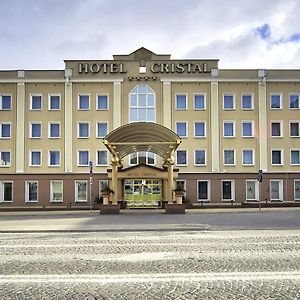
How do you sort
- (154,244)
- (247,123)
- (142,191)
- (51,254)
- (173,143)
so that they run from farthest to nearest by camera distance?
(247,123) → (142,191) → (173,143) → (154,244) → (51,254)

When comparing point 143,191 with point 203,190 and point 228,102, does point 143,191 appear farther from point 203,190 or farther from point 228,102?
point 228,102

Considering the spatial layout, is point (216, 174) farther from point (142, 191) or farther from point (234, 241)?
point (234, 241)

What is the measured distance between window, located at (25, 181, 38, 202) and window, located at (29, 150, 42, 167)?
1.81 m

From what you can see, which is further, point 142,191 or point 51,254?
point 142,191

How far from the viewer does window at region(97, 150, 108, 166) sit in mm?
44000

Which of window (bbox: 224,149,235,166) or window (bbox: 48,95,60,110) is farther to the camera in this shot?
window (bbox: 48,95,60,110)

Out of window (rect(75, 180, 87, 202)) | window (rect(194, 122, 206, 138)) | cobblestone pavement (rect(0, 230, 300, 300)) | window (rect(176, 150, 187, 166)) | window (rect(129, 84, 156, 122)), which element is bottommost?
cobblestone pavement (rect(0, 230, 300, 300))

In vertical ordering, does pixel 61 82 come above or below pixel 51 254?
above

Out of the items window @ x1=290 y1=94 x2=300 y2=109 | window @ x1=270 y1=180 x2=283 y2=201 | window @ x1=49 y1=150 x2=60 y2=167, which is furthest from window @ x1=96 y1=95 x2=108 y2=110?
window @ x1=290 y1=94 x2=300 y2=109

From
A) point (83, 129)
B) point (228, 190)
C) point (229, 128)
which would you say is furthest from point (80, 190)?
point (229, 128)

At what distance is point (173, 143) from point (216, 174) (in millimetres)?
15219

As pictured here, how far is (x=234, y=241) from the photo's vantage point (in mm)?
14016

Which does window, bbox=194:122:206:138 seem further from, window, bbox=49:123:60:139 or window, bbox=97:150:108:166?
window, bbox=49:123:60:139

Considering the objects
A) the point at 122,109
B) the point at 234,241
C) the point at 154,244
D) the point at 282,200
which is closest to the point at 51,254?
the point at 154,244
